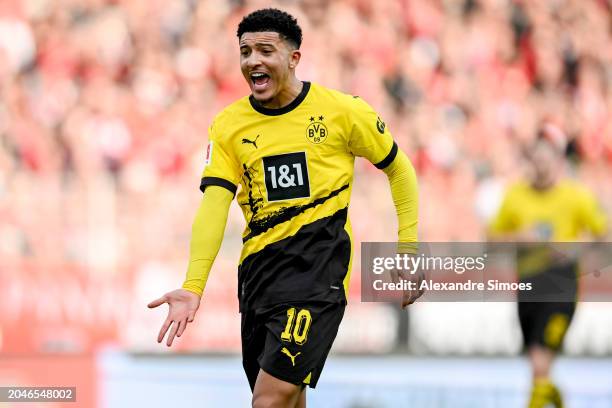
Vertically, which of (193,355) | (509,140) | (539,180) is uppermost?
(509,140)

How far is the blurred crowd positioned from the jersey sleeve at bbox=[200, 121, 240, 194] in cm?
690

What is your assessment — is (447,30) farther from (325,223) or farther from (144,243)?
(325,223)

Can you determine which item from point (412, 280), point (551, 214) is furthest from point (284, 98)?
point (551, 214)

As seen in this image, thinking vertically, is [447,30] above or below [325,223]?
above

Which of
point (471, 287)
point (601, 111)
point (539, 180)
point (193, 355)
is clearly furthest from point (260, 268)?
point (601, 111)

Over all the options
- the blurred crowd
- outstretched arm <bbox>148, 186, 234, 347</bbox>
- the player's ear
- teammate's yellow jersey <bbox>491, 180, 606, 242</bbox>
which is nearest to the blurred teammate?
teammate's yellow jersey <bbox>491, 180, 606, 242</bbox>

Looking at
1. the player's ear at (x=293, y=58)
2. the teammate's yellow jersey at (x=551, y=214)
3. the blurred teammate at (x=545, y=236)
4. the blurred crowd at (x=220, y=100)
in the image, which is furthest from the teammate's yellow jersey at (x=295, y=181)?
the blurred crowd at (x=220, y=100)

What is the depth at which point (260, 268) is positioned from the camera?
5164 millimetres

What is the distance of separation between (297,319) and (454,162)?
8.93m

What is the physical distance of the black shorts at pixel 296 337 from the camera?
495 cm

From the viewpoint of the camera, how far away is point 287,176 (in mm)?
5121

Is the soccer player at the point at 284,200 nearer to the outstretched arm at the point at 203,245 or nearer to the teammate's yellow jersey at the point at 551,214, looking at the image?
the outstretched arm at the point at 203,245

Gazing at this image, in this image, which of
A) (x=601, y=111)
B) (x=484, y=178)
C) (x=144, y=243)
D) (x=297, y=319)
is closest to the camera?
(x=297, y=319)

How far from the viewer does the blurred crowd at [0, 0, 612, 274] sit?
12.7 meters
